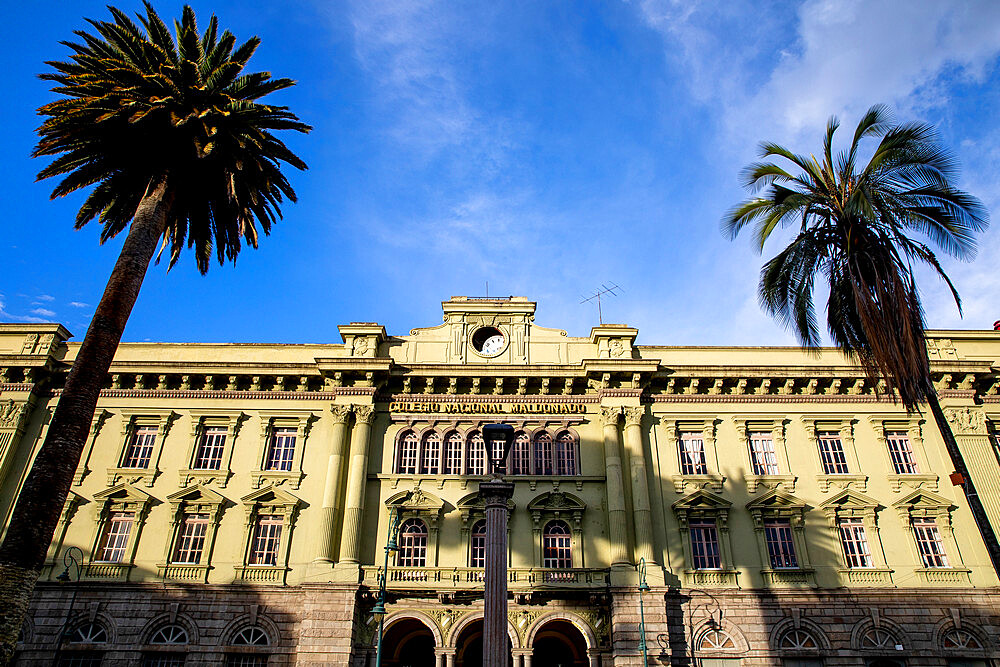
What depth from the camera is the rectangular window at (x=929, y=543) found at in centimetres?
2719

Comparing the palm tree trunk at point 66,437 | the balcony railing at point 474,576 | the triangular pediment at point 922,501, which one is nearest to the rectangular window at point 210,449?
the balcony railing at point 474,576

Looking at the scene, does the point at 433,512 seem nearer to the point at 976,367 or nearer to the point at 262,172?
the point at 262,172

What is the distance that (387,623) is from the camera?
26.0 metres

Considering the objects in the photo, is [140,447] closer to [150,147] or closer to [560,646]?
A: [150,147]

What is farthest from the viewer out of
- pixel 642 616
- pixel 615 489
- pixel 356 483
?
pixel 356 483

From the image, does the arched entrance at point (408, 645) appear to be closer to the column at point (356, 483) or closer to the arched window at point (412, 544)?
the arched window at point (412, 544)

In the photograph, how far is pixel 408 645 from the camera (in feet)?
92.9

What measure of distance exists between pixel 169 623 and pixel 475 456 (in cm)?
1310

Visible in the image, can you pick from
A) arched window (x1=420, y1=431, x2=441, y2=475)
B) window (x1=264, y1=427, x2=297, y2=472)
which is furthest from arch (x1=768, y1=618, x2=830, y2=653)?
window (x1=264, y1=427, x2=297, y2=472)

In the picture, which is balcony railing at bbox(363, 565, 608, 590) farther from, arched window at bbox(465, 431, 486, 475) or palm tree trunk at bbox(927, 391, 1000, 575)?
palm tree trunk at bbox(927, 391, 1000, 575)

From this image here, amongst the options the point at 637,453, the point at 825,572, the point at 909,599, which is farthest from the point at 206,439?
the point at 909,599

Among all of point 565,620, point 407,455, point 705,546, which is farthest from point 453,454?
point 705,546

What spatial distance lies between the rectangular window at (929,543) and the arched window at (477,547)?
56.0 ft

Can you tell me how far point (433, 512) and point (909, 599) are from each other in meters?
18.2
